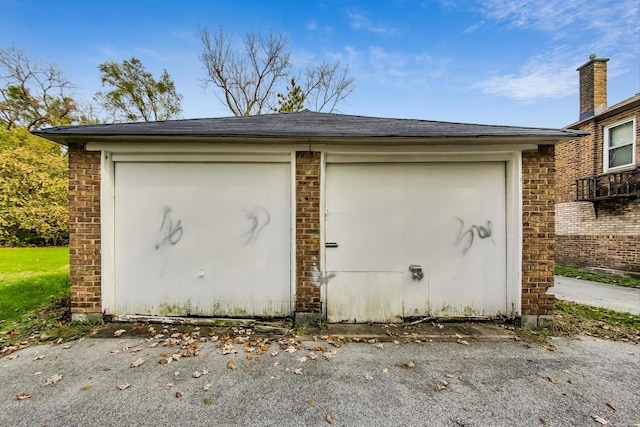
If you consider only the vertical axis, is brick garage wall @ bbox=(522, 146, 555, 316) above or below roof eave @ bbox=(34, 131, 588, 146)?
below

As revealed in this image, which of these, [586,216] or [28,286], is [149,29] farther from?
[586,216]

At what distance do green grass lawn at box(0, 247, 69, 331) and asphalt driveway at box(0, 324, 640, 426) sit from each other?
186cm

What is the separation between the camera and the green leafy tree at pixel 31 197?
38.8 ft

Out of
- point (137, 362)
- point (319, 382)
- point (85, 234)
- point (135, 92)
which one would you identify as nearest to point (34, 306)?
point (85, 234)

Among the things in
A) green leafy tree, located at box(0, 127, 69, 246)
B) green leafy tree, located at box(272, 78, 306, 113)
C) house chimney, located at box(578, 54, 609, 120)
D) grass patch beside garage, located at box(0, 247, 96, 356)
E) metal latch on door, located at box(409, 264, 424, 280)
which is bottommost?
grass patch beside garage, located at box(0, 247, 96, 356)

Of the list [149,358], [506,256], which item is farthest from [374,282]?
[149,358]

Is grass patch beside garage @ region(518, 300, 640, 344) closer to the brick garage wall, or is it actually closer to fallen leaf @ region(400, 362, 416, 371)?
the brick garage wall

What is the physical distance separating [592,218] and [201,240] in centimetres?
1153

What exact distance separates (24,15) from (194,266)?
11480mm

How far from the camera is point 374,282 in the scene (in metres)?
3.71

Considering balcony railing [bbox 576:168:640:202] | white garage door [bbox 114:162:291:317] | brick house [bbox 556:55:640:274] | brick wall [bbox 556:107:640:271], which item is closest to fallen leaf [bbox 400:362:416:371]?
white garage door [bbox 114:162:291:317]

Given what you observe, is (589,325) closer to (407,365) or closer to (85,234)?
(407,365)

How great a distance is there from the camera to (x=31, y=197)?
12.2m

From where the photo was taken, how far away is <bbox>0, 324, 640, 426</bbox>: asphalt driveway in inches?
80.6
